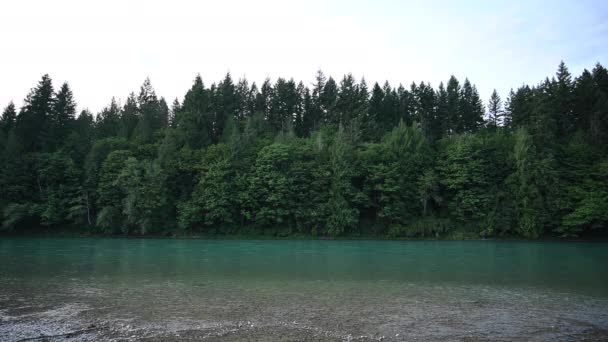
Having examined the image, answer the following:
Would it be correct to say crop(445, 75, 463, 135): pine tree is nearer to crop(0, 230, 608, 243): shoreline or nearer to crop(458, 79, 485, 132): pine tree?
crop(458, 79, 485, 132): pine tree

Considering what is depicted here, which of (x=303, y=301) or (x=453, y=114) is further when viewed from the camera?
(x=453, y=114)

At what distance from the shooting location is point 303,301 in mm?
14445

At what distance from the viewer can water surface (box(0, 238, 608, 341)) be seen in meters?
10.5

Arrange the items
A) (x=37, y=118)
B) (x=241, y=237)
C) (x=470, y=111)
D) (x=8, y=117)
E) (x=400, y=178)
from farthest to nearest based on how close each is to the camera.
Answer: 1. (x=470, y=111)
2. (x=8, y=117)
3. (x=37, y=118)
4. (x=400, y=178)
5. (x=241, y=237)

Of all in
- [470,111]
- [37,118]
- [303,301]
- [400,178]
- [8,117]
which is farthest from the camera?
[470,111]

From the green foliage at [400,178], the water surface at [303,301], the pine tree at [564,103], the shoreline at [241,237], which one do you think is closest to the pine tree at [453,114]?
the pine tree at [564,103]

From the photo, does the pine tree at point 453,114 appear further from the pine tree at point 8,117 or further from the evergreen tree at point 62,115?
the pine tree at point 8,117

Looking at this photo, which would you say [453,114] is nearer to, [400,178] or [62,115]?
[400,178]

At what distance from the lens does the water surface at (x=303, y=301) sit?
10.5 m

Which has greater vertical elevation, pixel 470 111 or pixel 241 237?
pixel 470 111

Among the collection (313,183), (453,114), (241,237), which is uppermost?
(453,114)

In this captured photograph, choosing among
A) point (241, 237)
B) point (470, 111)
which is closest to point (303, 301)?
point (241, 237)

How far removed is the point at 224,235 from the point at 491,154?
4486 cm

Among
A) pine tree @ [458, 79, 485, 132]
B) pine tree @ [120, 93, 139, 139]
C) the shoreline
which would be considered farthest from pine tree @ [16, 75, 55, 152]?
pine tree @ [458, 79, 485, 132]
